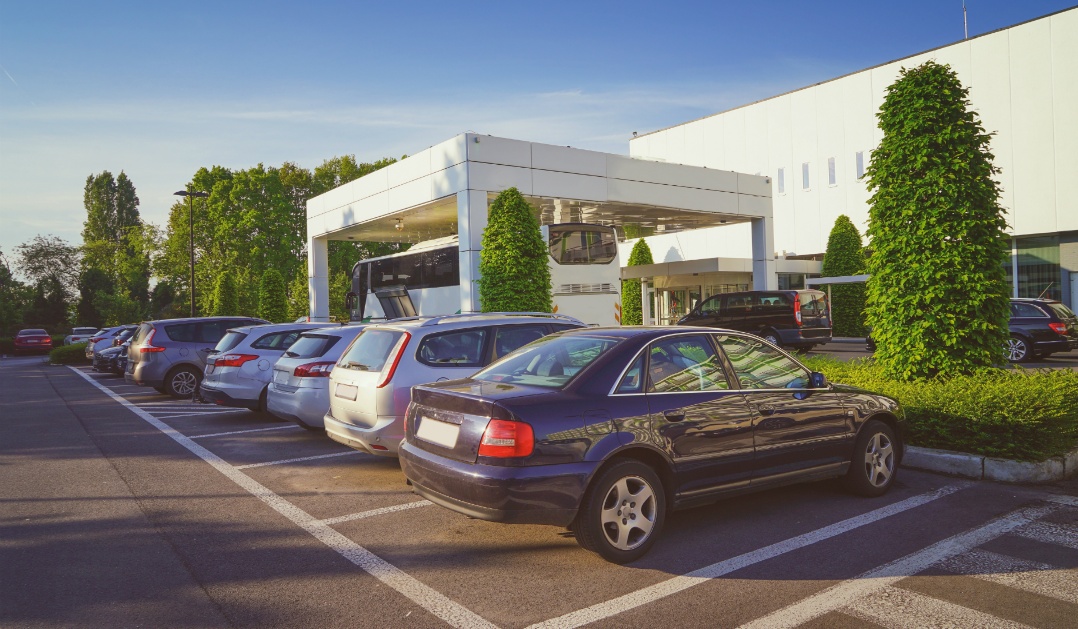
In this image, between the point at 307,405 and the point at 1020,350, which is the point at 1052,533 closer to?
the point at 307,405

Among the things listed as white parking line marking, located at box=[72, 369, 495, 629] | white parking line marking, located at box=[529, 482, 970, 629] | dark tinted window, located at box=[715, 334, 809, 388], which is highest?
dark tinted window, located at box=[715, 334, 809, 388]

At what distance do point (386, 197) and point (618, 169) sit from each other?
7504 mm

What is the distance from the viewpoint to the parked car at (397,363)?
679 cm

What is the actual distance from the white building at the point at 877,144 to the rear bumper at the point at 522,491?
2228 cm

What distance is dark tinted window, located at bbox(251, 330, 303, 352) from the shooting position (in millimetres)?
11344

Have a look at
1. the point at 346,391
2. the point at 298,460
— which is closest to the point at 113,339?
the point at 298,460

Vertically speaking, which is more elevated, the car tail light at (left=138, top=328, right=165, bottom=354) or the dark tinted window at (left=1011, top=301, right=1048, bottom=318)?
the dark tinted window at (left=1011, top=301, right=1048, bottom=318)

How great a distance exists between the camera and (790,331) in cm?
2083

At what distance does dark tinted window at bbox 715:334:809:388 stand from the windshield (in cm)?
103

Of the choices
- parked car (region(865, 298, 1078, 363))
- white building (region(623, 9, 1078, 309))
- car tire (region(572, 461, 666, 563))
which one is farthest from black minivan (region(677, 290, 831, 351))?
car tire (region(572, 461, 666, 563))

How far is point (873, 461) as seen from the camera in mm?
6242

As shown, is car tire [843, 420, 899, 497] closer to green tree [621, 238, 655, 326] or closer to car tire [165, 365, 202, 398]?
car tire [165, 365, 202, 398]

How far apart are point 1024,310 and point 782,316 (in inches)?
230

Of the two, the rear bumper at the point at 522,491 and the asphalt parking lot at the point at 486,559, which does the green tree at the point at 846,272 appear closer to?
the asphalt parking lot at the point at 486,559
